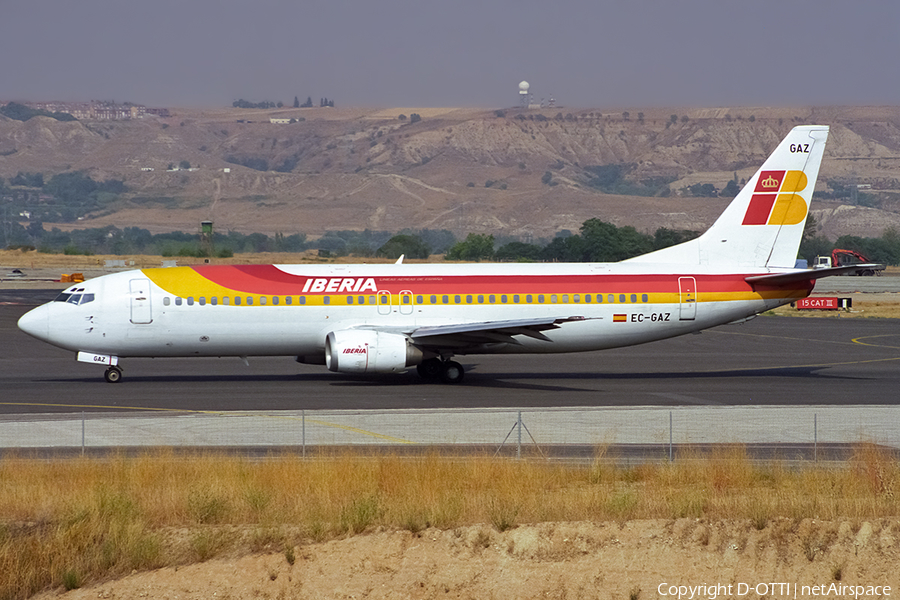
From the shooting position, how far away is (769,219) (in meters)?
38.7

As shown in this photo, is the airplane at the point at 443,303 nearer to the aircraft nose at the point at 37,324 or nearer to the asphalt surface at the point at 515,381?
the aircraft nose at the point at 37,324

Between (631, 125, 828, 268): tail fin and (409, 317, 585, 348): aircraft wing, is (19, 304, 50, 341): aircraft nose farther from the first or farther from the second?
(631, 125, 828, 268): tail fin

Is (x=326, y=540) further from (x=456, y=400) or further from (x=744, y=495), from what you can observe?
(x=456, y=400)

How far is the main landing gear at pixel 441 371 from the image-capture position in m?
37.0

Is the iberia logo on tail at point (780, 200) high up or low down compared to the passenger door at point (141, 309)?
up

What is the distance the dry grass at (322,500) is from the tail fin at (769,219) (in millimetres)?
18079

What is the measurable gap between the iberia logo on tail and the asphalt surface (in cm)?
593

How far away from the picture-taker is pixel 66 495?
1833cm

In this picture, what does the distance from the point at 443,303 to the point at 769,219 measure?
12.7 meters

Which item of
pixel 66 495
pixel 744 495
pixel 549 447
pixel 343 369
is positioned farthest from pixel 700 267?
pixel 66 495

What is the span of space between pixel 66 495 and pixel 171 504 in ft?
6.53

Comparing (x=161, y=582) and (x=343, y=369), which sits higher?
(x=343, y=369)

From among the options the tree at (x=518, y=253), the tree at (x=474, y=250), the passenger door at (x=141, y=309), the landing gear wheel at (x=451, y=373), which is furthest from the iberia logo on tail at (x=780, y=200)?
the tree at (x=474, y=250)

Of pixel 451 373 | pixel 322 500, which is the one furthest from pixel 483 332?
pixel 322 500
